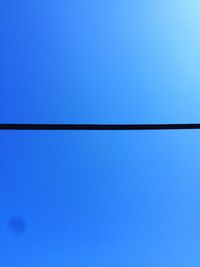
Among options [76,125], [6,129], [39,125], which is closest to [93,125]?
[76,125]

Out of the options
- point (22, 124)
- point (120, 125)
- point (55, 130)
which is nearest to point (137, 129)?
point (120, 125)

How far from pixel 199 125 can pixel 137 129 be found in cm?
23

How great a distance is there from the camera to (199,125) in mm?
928

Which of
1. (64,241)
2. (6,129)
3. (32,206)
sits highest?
(6,129)

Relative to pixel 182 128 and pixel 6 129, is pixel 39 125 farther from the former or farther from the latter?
pixel 182 128

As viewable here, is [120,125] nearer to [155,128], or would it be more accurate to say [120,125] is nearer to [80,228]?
[155,128]

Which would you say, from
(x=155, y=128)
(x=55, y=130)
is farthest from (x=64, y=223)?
(x=155, y=128)

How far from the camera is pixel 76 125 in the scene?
90 cm

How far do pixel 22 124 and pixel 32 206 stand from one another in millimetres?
299

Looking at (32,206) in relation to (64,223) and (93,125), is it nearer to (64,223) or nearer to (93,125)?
(64,223)

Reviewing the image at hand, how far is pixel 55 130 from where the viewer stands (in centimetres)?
91

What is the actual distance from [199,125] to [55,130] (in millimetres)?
526

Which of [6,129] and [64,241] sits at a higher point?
[6,129]

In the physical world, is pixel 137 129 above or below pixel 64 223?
above
